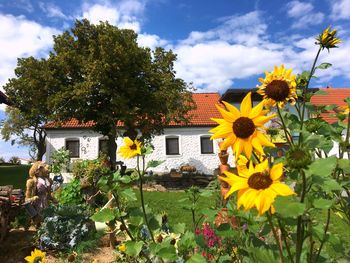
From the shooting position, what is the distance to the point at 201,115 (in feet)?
87.8

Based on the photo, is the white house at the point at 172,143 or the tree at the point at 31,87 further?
the white house at the point at 172,143

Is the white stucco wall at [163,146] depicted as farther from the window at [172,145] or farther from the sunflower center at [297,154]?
the sunflower center at [297,154]

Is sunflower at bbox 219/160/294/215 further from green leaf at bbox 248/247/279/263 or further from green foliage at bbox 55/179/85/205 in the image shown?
green foliage at bbox 55/179/85/205

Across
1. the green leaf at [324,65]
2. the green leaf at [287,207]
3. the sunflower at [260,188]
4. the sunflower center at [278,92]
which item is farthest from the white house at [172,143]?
the green leaf at [287,207]

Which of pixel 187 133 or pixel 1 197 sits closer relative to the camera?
pixel 1 197

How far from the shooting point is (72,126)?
85.5ft

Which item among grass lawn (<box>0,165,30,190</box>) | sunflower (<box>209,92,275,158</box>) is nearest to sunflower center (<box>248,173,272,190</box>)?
sunflower (<box>209,92,275,158</box>)

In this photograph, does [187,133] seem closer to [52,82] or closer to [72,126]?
[72,126]

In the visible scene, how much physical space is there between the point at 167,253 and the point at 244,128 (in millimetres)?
706

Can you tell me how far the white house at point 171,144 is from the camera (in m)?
25.7

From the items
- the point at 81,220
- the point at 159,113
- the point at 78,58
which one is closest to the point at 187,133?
the point at 159,113

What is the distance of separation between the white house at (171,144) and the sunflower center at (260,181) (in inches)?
959

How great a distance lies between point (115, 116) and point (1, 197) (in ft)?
41.5

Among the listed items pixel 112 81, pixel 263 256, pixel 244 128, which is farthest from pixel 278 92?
pixel 112 81
